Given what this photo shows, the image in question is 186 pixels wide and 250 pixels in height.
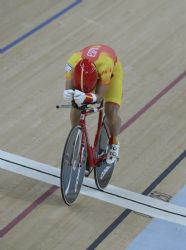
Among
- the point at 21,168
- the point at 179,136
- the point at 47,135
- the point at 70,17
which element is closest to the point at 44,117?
the point at 47,135

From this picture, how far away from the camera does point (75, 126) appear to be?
5.39 m

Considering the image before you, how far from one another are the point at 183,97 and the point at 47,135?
1434 mm

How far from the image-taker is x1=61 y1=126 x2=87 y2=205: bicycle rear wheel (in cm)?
540

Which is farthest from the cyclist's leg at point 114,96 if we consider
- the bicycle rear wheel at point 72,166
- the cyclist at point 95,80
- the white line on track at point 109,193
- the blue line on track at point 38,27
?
the blue line on track at point 38,27

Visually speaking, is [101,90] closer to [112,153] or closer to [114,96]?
[114,96]

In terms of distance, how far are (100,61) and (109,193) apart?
1175 millimetres

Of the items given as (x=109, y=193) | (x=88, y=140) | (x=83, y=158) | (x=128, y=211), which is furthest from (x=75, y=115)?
(x=128, y=211)

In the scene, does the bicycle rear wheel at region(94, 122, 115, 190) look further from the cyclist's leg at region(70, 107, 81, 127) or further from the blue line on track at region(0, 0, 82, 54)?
the blue line on track at region(0, 0, 82, 54)

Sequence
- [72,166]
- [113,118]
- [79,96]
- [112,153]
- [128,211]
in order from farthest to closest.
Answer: [112,153] < [128,211] < [113,118] < [72,166] < [79,96]

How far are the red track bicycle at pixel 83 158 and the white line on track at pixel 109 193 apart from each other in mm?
107

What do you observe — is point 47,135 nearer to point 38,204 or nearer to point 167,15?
point 38,204

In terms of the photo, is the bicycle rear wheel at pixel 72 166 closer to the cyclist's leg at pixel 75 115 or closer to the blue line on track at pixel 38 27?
the cyclist's leg at pixel 75 115

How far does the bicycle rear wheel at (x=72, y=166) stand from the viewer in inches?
213

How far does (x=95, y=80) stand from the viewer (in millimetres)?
5250
